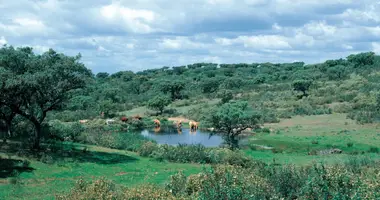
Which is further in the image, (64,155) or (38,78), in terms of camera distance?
(64,155)

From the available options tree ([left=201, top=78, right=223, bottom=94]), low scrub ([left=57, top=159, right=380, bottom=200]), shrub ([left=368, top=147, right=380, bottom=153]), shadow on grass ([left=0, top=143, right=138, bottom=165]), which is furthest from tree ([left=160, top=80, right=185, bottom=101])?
low scrub ([left=57, top=159, right=380, bottom=200])

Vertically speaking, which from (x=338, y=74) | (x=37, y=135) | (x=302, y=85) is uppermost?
(x=338, y=74)

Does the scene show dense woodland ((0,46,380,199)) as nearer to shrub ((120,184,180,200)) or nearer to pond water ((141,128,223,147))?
shrub ((120,184,180,200))

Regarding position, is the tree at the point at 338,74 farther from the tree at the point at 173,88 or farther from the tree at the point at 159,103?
the tree at the point at 159,103

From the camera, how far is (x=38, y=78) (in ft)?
98.0

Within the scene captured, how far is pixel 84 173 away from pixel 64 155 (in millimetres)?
5661

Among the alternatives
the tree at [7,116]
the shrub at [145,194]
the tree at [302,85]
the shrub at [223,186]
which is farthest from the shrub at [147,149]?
the tree at [302,85]

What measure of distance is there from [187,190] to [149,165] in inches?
586

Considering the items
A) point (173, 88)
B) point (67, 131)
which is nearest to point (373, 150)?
point (67, 131)

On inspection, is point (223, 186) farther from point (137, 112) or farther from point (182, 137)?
point (137, 112)

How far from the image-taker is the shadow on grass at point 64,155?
30856 millimetres

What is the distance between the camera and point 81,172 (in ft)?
92.7

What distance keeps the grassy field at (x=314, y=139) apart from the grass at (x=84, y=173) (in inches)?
385

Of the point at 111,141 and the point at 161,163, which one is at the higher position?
the point at 111,141
